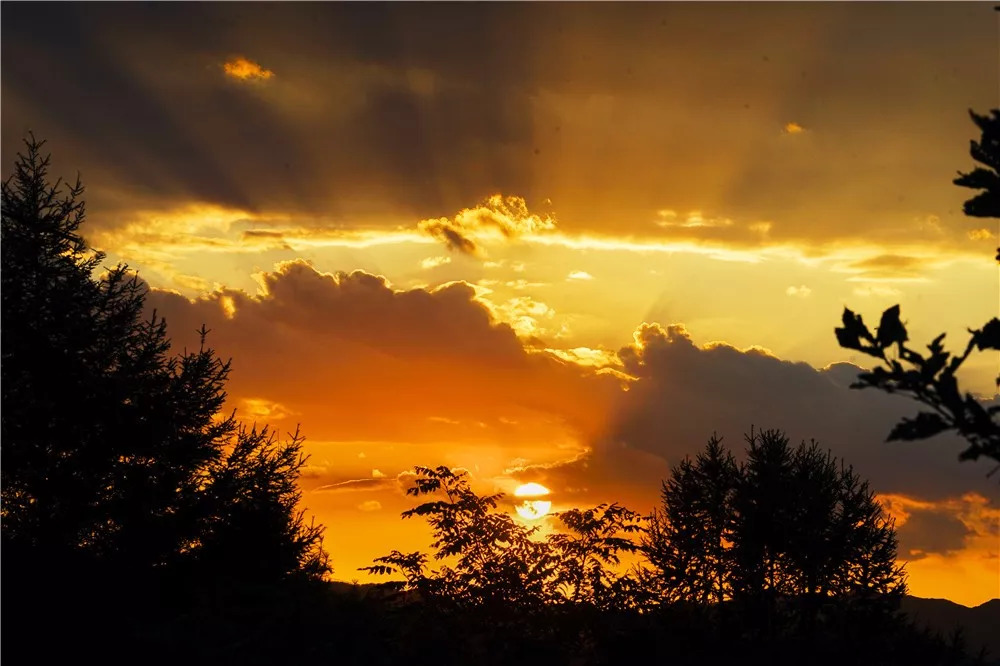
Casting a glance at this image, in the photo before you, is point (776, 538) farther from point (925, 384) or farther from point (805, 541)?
point (925, 384)

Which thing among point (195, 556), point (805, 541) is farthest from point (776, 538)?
point (195, 556)

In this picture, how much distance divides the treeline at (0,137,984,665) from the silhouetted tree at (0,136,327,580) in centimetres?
6

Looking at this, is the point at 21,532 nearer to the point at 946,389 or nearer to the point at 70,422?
the point at 70,422

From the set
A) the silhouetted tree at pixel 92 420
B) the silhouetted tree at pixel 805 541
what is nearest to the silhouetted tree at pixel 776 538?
the silhouetted tree at pixel 805 541

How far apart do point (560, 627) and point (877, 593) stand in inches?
985

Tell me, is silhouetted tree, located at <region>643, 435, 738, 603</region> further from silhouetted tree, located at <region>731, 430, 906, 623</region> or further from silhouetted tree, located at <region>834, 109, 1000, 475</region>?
silhouetted tree, located at <region>834, 109, 1000, 475</region>

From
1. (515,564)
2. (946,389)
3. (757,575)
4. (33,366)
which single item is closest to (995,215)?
(946,389)

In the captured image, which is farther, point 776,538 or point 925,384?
point 776,538

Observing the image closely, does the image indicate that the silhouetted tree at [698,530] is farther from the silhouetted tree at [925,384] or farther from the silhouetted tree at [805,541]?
the silhouetted tree at [925,384]

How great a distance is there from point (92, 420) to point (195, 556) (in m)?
6.09

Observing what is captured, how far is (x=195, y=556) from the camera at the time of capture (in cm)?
2855

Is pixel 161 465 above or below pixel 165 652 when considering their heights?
above

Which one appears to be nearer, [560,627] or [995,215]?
[995,215]

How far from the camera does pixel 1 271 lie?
24.6 metres
